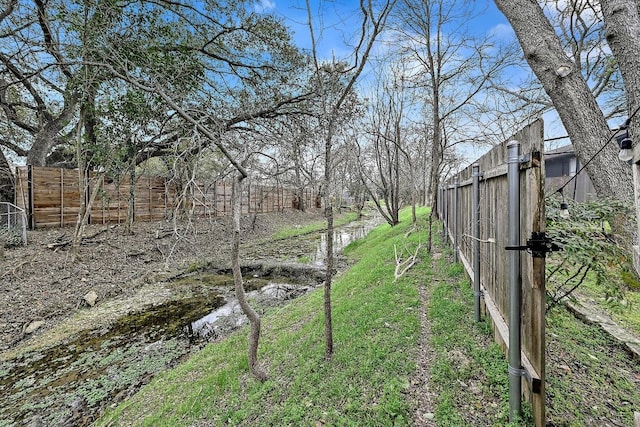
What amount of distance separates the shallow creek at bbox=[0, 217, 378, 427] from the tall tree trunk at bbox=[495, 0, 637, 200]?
4.88 metres

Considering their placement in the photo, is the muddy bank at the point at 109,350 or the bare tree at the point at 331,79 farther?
the muddy bank at the point at 109,350

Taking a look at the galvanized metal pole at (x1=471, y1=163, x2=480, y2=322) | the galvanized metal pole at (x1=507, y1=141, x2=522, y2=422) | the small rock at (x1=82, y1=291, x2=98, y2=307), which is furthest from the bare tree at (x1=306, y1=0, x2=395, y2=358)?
the small rock at (x1=82, y1=291, x2=98, y2=307)

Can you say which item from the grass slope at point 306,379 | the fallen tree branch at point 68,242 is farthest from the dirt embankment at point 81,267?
the grass slope at point 306,379

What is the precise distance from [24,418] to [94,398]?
0.55 meters

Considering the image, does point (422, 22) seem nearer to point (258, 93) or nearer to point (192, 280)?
point (258, 93)

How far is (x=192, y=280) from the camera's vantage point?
273 inches

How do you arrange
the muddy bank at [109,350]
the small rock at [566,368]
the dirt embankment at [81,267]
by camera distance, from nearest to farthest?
the small rock at [566,368], the muddy bank at [109,350], the dirt embankment at [81,267]

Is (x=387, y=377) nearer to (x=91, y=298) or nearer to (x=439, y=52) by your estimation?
(x=91, y=298)

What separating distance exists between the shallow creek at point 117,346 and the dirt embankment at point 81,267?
1.40 ft

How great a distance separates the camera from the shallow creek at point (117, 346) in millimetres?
3018

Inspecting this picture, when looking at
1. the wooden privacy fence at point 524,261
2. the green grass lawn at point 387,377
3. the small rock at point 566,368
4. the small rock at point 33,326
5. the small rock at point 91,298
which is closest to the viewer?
the wooden privacy fence at point 524,261

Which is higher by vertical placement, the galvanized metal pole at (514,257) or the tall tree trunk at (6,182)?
the tall tree trunk at (6,182)

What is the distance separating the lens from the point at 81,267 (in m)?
6.47

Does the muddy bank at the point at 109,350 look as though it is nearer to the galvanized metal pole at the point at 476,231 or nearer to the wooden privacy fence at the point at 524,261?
the galvanized metal pole at the point at 476,231
